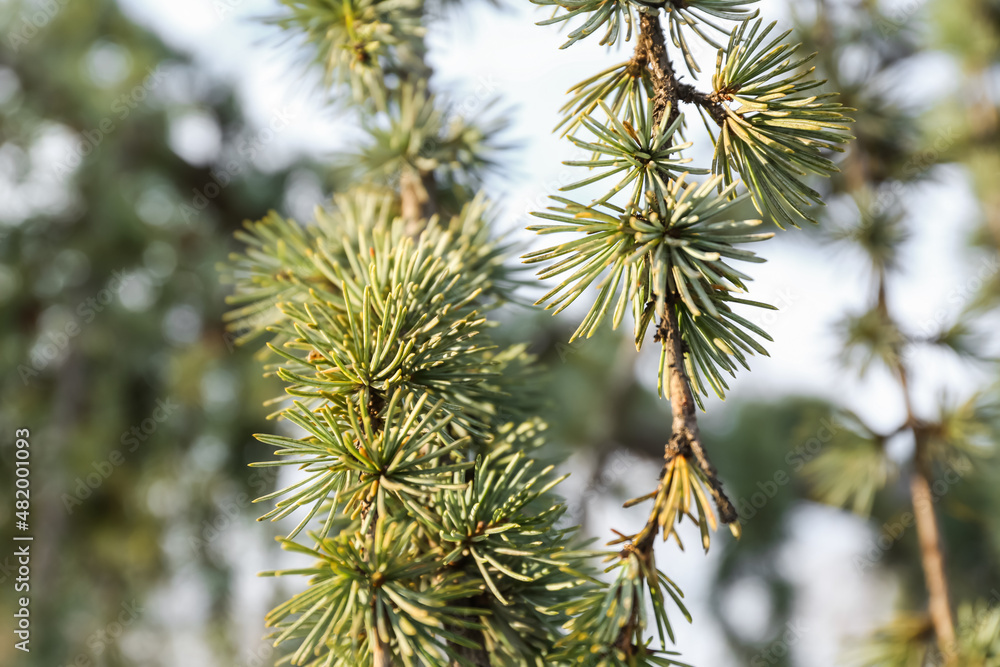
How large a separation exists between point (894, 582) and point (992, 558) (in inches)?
16.9

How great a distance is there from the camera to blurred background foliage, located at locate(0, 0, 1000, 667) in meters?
1.62

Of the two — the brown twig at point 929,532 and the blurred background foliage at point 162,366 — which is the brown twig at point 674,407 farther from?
the blurred background foliage at point 162,366

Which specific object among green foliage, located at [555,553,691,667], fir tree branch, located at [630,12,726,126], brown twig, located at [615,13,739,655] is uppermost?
fir tree branch, located at [630,12,726,126]

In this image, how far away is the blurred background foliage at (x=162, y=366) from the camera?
162cm

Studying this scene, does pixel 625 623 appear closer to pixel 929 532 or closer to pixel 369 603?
pixel 369 603

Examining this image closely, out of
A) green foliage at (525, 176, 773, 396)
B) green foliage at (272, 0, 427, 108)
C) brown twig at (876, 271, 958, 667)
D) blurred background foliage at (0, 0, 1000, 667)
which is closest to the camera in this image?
green foliage at (525, 176, 773, 396)

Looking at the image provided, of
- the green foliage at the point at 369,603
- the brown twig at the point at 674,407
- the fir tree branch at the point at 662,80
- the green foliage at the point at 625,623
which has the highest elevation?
the fir tree branch at the point at 662,80

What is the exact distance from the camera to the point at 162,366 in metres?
1.83

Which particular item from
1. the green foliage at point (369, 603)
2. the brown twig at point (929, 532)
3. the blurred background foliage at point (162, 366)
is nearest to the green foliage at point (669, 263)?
the green foliage at point (369, 603)

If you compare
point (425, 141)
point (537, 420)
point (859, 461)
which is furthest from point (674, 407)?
point (859, 461)

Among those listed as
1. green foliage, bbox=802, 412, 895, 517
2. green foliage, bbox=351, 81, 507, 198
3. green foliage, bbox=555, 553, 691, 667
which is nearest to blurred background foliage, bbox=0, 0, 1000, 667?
green foliage, bbox=802, 412, 895, 517

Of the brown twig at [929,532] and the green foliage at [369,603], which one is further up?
the brown twig at [929,532]

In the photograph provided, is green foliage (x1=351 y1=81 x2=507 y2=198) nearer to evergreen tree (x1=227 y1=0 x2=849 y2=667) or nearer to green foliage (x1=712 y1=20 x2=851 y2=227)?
evergreen tree (x1=227 y1=0 x2=849 y2=667)

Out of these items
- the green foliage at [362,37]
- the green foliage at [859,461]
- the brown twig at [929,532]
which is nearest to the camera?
the green foliage at [362,37]
